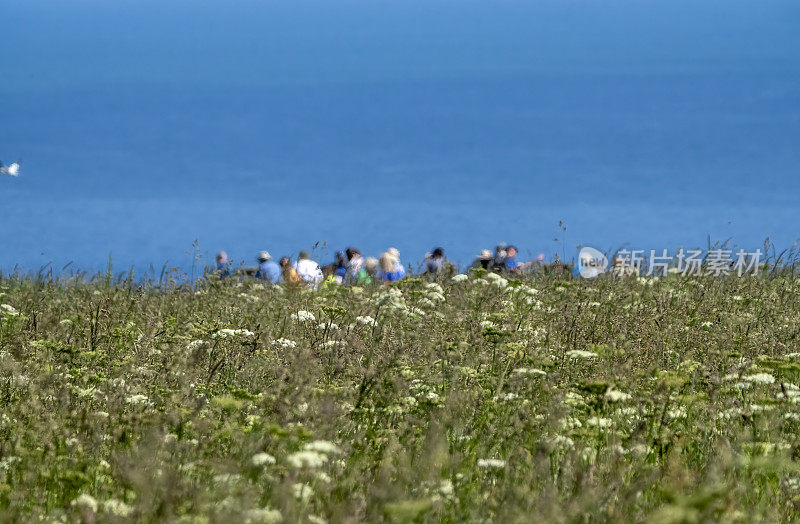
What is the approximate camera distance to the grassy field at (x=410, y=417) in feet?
10.2

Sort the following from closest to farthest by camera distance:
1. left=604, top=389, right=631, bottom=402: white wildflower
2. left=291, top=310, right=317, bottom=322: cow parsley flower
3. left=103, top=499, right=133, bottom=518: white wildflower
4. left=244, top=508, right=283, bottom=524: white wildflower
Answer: left=244, top=508, right=283, bottom=524: white wildflower
left=103, top=499, right=133, bottom=518: white wildflower
left=604, top=389, right=631, bottom=402: white wildflower
left=291, top=310, right=317, bottom=322: cow parsley flower

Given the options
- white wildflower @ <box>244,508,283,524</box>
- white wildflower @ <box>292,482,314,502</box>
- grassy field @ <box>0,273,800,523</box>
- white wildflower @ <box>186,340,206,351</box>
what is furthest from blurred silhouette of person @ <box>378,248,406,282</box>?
white wildflower @ <box>244,508,283,524</box>

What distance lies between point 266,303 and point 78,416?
3.51m

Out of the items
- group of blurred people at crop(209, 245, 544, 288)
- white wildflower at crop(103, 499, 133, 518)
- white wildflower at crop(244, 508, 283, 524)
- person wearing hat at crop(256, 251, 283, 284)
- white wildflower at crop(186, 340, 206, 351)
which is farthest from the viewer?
person wearing hat at crop(256, 251, 283, 284)

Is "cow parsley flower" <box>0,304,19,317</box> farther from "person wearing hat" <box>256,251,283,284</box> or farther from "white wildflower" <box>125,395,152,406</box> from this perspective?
"person wearing hat" <box>256,251,283,284</box>

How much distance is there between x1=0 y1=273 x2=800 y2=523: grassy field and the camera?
3.10m

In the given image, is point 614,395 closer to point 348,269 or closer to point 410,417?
point 410,417

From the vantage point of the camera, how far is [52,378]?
4.86m

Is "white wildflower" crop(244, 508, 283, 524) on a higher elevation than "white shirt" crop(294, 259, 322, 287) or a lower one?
lower

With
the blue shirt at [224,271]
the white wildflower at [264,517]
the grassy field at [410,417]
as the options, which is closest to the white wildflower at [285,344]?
the grassy field at [410,417]

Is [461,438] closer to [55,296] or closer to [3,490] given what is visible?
[3,490]

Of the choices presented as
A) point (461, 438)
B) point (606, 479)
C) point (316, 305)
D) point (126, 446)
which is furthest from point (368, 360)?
point (316, 305)

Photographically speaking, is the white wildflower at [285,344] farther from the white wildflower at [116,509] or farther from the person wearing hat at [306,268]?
the person wearing hat at [306,268]

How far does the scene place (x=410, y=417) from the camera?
433cm
